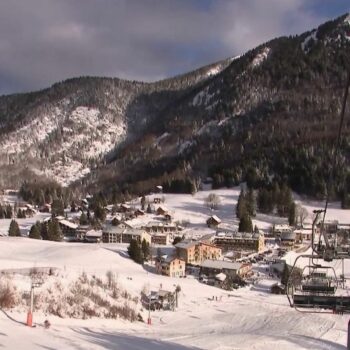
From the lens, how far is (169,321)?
110ft

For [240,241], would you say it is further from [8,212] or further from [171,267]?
[8,212]

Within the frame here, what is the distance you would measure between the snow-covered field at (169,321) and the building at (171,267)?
1285 mm

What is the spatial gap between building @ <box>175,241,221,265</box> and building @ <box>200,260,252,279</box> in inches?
172

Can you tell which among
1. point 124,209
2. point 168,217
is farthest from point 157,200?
point 168,217

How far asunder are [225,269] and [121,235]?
20712 millimetres

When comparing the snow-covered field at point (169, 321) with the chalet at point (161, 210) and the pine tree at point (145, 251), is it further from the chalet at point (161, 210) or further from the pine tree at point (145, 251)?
the chalet at point (161, 210)

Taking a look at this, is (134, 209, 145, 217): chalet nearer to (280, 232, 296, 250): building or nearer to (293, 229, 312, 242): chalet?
(293, 229, 312, 242): chalet

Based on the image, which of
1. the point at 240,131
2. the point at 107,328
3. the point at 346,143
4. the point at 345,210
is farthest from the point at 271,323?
the point at 240,131

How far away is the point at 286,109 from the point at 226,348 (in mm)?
160945

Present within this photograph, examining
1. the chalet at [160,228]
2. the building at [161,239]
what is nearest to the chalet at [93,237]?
the building at [161,239]

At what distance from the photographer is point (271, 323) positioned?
112 feet

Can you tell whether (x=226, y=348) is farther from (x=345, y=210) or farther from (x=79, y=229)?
(x=345, y=210)

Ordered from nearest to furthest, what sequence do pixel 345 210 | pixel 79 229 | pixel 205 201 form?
1. pixel 79 229
2. pixel 345 210
3. pixel 205 201

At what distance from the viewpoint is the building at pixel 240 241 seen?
2694 inches
